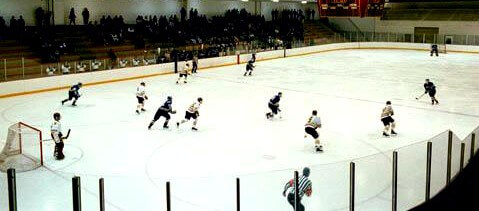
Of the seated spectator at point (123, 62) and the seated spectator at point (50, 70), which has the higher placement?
the seated spectator at point (123, 62)

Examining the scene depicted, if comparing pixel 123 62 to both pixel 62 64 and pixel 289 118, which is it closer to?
pixel 62 64

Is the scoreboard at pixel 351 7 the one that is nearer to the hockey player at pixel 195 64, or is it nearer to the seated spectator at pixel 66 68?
the hockey player at pixel 195 64

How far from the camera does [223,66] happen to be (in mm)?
26531

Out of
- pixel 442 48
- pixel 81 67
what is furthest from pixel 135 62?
pixel 442 48

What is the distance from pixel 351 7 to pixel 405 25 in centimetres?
1853

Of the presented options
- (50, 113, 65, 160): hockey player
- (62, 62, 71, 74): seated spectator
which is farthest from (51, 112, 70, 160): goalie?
(62, 62, 71, 74): seated spectator

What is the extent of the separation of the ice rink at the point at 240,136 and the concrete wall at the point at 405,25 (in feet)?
48.5

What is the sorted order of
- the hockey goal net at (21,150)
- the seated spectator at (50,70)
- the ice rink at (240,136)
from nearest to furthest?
the ice rink at (240,136)
the hockey goal net at (21,150)
the seated spectator at (50,70)

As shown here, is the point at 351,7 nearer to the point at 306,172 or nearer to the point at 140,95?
the point at 140,95

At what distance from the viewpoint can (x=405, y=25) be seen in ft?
135

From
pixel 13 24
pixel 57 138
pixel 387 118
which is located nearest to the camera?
pixel 57 138

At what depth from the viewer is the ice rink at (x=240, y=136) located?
18.6 feet

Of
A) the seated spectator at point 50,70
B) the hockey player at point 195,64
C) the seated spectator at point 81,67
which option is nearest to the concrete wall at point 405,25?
the hockey player at point 195,64

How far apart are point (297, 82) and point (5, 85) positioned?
10625mm
